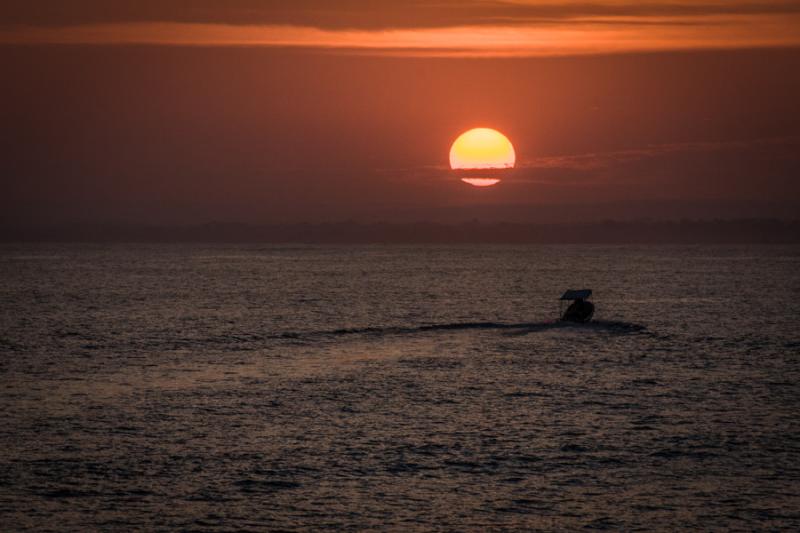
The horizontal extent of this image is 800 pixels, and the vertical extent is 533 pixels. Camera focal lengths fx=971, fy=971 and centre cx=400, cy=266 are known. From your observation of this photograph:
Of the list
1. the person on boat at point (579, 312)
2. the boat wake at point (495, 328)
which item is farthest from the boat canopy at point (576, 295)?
the boat wake at point (495, 328)

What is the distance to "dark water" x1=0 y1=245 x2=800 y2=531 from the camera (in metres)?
34.9

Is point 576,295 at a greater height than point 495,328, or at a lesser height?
greater

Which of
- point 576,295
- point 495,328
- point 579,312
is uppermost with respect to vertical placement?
point 576,295

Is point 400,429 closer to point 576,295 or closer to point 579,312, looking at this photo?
point 576,295

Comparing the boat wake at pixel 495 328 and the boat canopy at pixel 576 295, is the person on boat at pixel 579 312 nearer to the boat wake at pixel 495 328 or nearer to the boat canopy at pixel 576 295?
the boat wake at pixel 495 328

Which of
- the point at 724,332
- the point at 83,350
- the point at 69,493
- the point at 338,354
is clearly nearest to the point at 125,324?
the point at 83,350

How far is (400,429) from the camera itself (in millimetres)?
48625

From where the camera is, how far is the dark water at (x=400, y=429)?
3488 centimetres

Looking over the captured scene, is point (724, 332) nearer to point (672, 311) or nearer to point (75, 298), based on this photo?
point (672, 311)

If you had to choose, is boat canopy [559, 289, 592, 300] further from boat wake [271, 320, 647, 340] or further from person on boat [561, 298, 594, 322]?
boat wake [271, 320, 647, 340]

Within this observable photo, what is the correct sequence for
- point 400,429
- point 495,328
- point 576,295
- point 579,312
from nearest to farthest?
point 400,429, point 576,295, point 495,328, point 579,312

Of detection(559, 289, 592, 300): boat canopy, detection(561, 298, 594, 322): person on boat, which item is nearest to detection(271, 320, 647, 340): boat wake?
detection(561, 298, 594, 322): person on boat

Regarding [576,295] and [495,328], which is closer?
[576,295]

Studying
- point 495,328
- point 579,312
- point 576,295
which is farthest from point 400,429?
point 579,312
